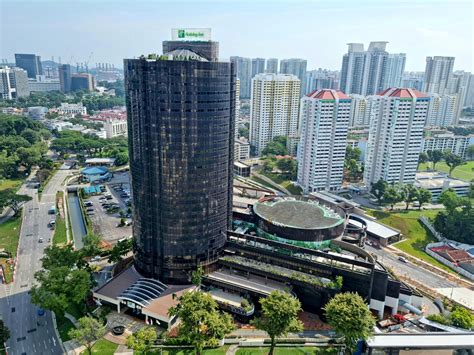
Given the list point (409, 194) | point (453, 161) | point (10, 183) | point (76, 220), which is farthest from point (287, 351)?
point (453, 161)

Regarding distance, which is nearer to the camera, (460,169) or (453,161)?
(453,161)

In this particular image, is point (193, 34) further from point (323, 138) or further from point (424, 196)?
point (424, 196)

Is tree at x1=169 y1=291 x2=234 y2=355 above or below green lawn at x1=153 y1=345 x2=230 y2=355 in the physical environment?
above

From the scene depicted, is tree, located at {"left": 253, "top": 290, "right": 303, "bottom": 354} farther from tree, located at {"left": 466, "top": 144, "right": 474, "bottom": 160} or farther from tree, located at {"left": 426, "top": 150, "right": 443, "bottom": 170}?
tree, located at {"left": 466, "top": 144, "right": 474, "bottom": 160}

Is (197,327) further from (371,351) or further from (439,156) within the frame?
(439,156)

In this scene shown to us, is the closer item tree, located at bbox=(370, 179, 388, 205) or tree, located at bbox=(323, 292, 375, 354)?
tree, located at bbox=(323, 292, 375, 354)

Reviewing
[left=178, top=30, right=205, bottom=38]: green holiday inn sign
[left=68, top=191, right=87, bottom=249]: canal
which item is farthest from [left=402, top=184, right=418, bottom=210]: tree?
[left=68, top=191, right=87, bottom=249]: canal
